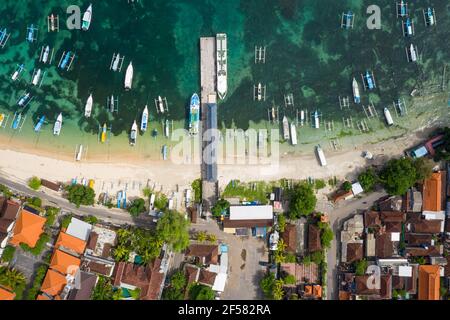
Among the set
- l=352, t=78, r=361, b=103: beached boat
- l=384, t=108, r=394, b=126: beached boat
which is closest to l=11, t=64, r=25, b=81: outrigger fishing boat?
l=352, t=78, r=361, b=103: beached boat

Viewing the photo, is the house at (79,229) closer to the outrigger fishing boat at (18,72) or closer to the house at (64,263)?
the house at (64,263)

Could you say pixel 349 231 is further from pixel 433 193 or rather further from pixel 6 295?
pixel 6 295

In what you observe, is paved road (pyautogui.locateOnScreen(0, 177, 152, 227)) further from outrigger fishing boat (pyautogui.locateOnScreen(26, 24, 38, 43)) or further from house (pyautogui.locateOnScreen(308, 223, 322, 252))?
house (pyautogui.locateOnScreen(308, 223, 322, 252))

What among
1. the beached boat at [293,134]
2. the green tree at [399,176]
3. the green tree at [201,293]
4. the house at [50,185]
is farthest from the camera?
the beached boat at [293,134]

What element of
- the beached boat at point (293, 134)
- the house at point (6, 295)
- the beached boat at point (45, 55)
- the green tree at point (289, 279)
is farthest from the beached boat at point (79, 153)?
the green tree at point (289, 279)

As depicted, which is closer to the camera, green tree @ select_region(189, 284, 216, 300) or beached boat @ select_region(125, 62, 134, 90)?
green tree @ select_region(189, 284, 216, 300)
